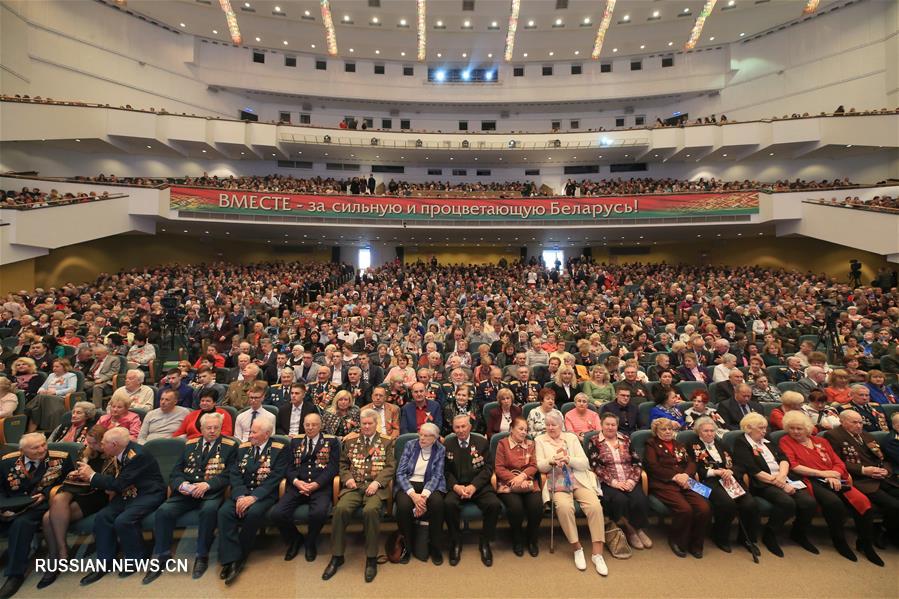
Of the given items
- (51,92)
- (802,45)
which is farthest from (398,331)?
(802,45)

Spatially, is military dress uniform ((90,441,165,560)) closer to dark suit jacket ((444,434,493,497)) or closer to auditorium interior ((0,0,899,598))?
auditorium interior ((0,0,899,598))

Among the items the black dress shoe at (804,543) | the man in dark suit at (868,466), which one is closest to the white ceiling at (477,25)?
the man in dark suit at (868,466)

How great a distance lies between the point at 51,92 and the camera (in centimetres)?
1473

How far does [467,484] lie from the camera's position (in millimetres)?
3010

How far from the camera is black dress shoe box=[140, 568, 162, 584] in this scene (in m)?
2.53

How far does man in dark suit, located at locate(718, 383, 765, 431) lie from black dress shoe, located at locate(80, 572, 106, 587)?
4.95 metres

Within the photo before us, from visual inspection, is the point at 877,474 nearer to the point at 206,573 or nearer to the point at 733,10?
the point at 206,573

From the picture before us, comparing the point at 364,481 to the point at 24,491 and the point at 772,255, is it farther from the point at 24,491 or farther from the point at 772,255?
the point at 772,255

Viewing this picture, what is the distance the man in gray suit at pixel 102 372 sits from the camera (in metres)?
4.71

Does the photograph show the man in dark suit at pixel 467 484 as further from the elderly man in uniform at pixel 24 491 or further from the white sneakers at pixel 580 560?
the elderly man in uniform at pixel 24 491

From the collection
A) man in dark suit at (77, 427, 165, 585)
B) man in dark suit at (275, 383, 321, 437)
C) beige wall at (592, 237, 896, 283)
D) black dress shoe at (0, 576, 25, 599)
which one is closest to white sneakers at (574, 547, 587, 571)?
man in dark suit at (275, 383, 321, 437)

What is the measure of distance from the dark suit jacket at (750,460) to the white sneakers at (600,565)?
4.10ft

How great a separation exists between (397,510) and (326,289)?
34.0 feet

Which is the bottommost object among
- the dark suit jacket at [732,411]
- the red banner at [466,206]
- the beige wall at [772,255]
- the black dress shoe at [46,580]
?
the black dress shoe at [46,580]
